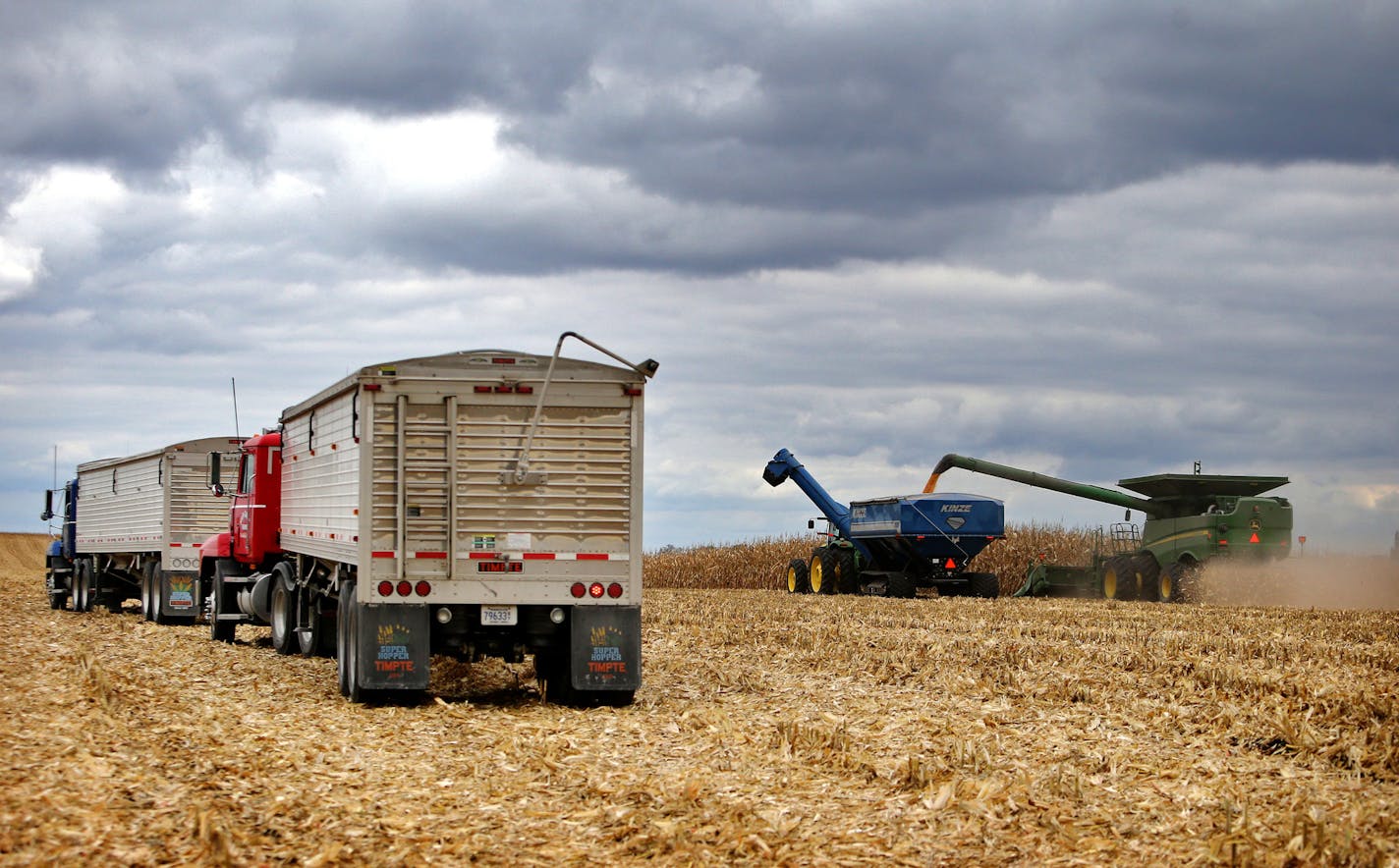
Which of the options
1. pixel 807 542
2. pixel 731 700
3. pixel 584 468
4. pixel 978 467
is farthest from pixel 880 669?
pixel 807 542

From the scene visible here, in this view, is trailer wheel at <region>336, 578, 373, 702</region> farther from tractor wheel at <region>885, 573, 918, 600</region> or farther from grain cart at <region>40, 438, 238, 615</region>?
tractor wheel at <region>885, 573, 918, 600</region>

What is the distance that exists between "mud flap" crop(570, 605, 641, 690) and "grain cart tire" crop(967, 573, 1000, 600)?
74.3 feet

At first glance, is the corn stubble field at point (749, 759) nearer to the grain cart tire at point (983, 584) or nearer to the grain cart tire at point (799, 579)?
the grain cart tire at point (983, 584)

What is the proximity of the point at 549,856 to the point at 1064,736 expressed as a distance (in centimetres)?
546

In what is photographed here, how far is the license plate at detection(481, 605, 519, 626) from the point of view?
46.6 feet

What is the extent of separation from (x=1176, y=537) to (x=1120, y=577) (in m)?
1.70

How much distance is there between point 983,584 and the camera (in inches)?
1403

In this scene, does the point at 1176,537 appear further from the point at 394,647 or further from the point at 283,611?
the point at 394,647

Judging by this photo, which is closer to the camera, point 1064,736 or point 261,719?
point 1064,736

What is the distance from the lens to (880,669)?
16.5 meters

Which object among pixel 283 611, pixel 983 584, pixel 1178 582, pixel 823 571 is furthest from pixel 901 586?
pixel 283 611

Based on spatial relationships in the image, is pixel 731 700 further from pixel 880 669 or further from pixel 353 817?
pixel 353 817

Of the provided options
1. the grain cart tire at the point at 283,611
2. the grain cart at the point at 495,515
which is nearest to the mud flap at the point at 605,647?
the grain cart at the point at 495,515

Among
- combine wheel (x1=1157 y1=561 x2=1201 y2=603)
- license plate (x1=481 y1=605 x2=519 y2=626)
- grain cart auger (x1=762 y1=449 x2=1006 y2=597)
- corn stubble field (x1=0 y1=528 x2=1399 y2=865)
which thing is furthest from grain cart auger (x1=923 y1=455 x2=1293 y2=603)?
license plate (x1=481 y1=605 x2=519 y2=626)
